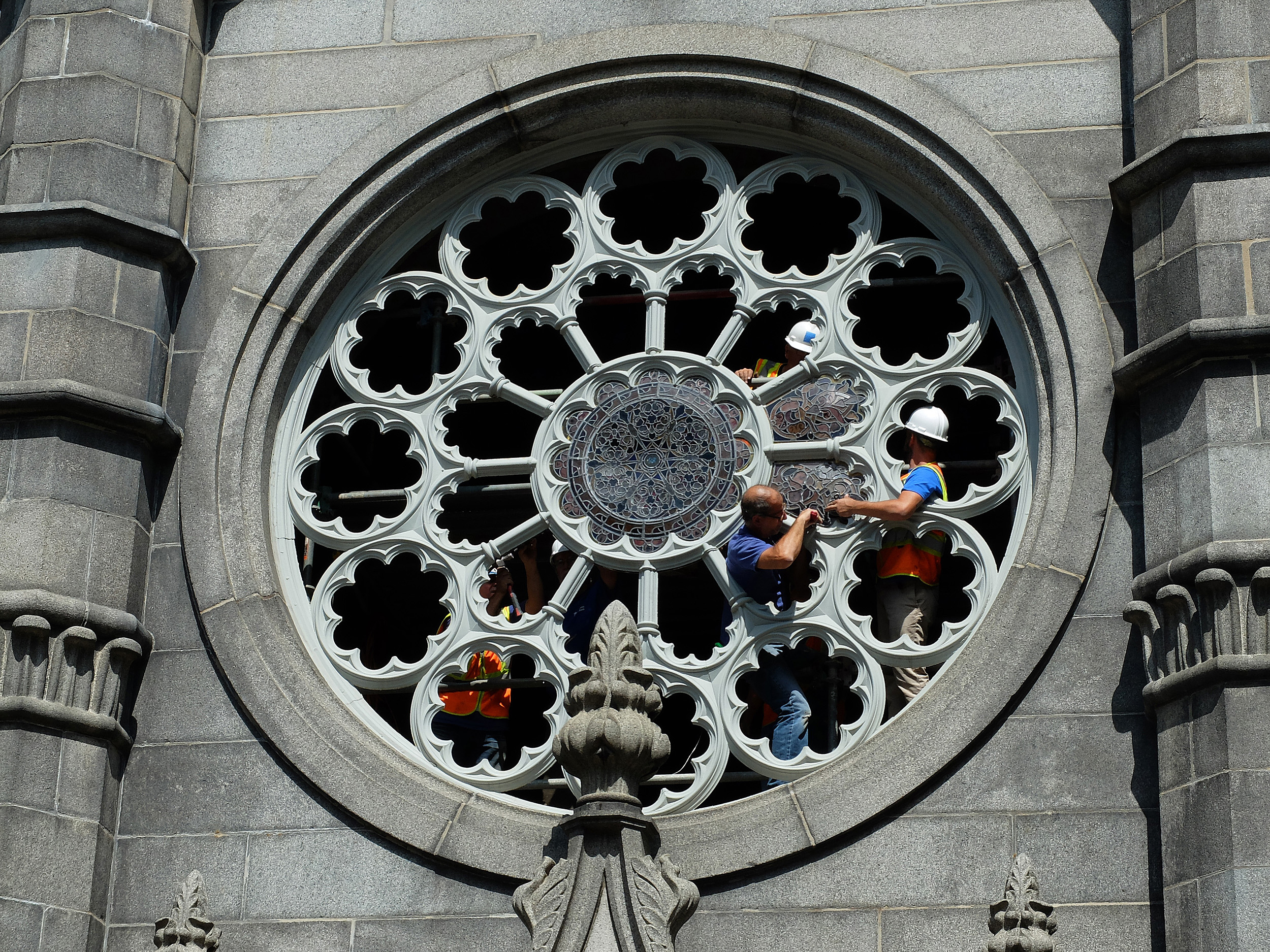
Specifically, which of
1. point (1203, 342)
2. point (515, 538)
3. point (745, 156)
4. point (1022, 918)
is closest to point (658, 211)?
point (745, 156)

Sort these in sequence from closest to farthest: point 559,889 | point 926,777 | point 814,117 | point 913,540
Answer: point 559,889 → point 926,777 → point 913,540 → point 814,117

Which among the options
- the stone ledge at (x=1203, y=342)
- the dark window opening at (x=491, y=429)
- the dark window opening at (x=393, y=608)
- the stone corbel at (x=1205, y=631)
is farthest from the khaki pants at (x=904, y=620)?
the dark window opening at (x=491, y=429)

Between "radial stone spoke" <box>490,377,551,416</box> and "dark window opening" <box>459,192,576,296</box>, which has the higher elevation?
"dark window opening" <box>459,192,576,296</box>

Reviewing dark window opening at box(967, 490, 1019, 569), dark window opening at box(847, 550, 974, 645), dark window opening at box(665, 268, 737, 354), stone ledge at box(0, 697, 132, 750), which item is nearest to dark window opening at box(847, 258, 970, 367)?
dark window opening at box(665, 268, 737, 354)

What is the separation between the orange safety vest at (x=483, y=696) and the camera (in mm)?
11461

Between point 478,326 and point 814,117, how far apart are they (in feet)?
6.28

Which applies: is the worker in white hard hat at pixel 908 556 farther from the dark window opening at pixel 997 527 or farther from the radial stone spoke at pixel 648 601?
the dark window opening at pixel 997 527

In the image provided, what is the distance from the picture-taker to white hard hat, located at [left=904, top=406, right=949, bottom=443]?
10984 mm

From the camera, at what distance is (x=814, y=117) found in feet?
37.9

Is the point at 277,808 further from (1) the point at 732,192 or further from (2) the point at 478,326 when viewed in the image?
(1) the point at 732,192

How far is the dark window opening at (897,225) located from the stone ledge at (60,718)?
172 inches

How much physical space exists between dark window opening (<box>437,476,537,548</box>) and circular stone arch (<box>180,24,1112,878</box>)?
7.72ft

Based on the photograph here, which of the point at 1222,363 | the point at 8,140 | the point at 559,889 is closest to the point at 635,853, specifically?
the point at 559,889

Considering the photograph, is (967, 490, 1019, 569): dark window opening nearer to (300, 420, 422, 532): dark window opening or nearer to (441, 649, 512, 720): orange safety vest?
(441, 649, 512, 720): orange safety vest
